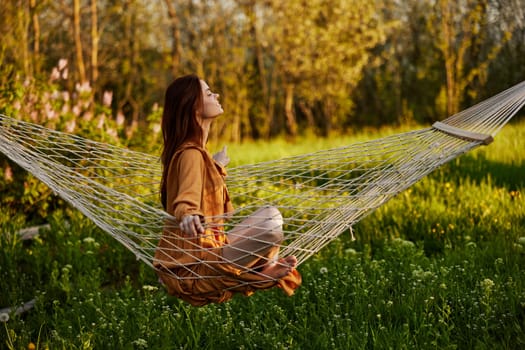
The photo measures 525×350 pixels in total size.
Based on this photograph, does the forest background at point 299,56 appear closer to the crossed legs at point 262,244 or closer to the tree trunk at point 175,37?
the tree trunk at point 175,37

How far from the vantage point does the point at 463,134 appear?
2.16 metres

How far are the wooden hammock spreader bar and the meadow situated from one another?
642mm

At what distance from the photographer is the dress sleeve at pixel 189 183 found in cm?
195

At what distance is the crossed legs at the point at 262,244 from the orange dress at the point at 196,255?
0.09 feet

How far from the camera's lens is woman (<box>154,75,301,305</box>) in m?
1.98

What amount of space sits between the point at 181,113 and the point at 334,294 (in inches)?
44.7

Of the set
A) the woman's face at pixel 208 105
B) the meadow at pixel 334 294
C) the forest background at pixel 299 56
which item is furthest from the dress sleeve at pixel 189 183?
the forest background at pixel 299 56

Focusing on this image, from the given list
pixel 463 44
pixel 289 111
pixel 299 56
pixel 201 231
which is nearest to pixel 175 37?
pixel 299 56

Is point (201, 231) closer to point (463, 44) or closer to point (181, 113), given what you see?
point (181, 113)

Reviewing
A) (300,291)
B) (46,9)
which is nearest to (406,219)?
(300,291)

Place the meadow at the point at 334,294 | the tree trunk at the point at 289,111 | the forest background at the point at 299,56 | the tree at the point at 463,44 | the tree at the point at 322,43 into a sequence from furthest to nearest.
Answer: the tree trunk at the point at 289,111 < the tree at the point at 322,43 < the forest background at the point at 299,56 < the tree at the point at 463,44 < the meadow at the point at 334,294

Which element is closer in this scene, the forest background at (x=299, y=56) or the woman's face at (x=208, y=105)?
the woman's face at (x=208, y=105)

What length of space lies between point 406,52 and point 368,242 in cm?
671

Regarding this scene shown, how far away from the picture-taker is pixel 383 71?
1009 centimetres
